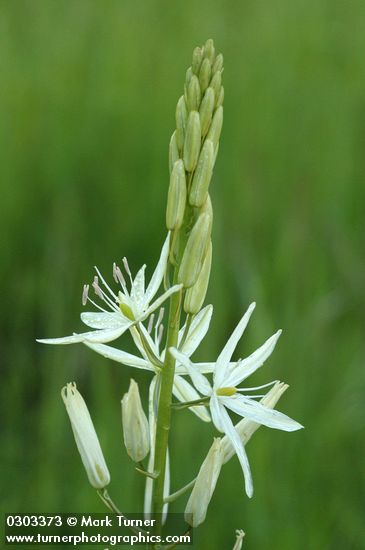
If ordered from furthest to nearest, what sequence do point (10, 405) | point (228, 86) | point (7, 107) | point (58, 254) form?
point (228, 86) → point (7, 107) → point (58, 254) → point (10, 405)

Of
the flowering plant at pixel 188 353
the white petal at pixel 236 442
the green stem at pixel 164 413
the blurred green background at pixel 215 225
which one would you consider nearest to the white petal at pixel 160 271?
the flowering plant at pixel 188 353

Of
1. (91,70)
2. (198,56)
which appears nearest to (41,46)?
(91,70)

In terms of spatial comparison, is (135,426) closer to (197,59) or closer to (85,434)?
(85,434)

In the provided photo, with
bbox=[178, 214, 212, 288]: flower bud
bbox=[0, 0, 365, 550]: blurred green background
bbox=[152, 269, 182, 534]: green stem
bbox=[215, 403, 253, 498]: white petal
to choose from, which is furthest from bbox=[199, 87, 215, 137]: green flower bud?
bbox=[0, 0, 365, 550]: blurred green background

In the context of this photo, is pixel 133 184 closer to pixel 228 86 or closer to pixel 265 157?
pixel 265 157

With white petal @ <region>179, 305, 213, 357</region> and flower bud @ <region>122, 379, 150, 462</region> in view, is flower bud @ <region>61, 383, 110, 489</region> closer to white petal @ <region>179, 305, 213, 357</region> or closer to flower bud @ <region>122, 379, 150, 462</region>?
flower bud @ <region>122, 379, 150, 462</region>

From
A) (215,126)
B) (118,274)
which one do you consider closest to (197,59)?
(215,126)
